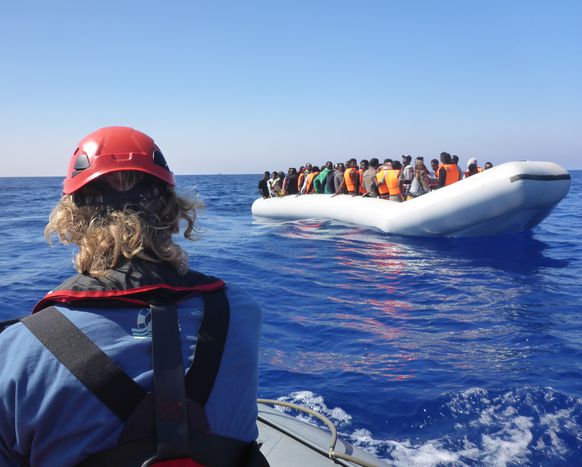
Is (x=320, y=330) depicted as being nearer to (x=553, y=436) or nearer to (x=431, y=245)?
(x=553, y=436)

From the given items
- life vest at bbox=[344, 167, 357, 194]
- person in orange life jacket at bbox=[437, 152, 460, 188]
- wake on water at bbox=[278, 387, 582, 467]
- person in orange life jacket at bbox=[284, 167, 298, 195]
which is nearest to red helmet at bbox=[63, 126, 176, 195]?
wake on water at bbox=[278, 387, 582, 467]

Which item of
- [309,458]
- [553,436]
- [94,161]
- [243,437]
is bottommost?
[553,436]

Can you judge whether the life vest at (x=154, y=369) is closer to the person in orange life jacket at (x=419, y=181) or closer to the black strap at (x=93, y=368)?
the black strap at (x=93, y=368)

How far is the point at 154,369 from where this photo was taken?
103 cm

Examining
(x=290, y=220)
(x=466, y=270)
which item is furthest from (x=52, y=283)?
(x=290, y=220)

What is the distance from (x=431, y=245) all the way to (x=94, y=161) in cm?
968

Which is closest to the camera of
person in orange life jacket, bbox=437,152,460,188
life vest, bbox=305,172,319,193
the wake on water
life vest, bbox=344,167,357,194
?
the wake on water

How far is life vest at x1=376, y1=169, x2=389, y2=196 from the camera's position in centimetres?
1273

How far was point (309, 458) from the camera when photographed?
95.1 inches

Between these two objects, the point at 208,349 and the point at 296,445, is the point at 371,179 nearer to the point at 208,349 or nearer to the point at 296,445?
the point at 296,445

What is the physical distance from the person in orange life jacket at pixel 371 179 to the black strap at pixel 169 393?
1238 cm

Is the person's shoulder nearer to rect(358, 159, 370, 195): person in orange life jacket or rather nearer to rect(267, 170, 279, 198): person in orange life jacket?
rect(358, 159, 370, 195): person in orange life jacket

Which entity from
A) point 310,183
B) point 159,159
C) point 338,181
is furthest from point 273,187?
point 159,159

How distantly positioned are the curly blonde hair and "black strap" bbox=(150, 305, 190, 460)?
20 centimetres
